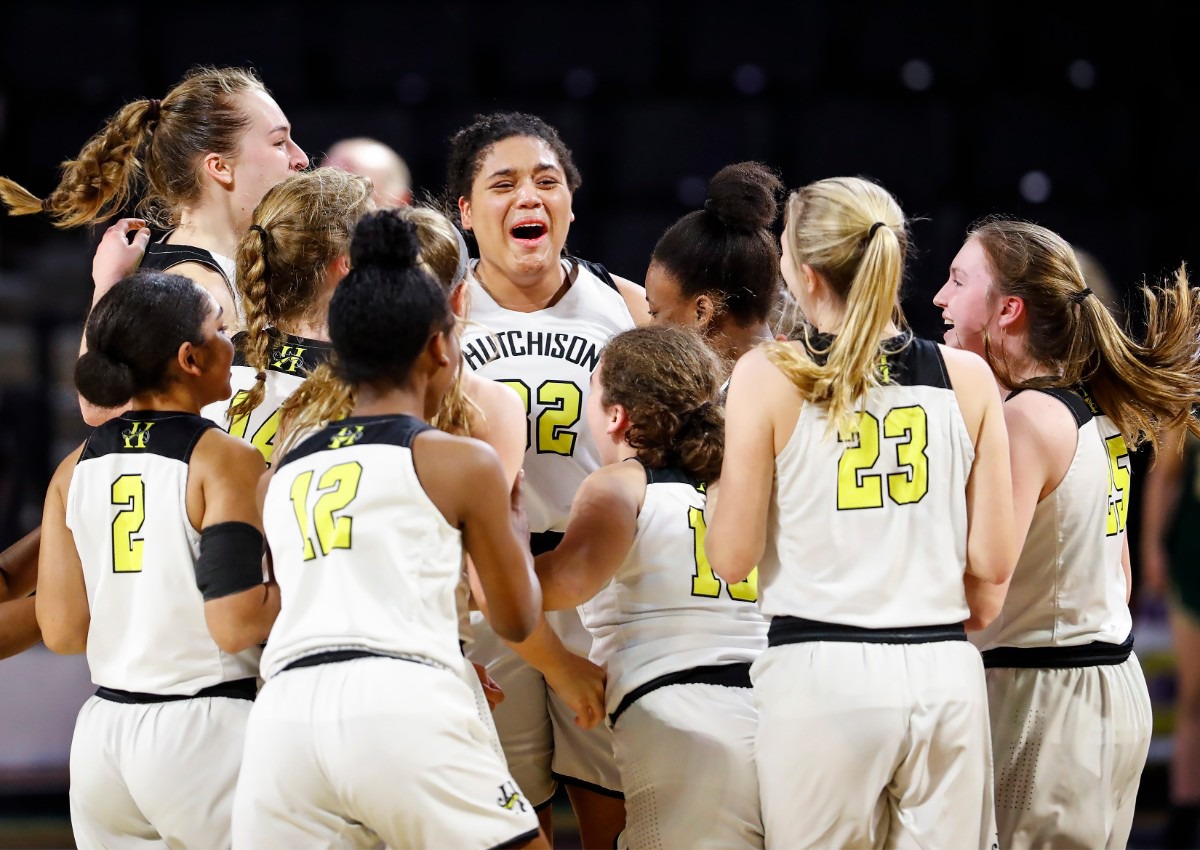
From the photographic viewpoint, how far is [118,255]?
3.65m

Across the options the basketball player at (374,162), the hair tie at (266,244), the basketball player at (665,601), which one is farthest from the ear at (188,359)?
the basketball player at (374,162)

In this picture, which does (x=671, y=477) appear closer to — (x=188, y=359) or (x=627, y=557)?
(x=627, y=557)

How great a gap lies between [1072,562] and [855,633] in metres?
0.75

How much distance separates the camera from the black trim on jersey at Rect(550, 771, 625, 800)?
3.56 metres

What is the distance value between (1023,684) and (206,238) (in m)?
2.44

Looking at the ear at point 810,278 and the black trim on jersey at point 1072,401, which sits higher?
the ear at point 810,278

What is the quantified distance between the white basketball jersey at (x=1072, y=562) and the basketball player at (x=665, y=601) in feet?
2.06

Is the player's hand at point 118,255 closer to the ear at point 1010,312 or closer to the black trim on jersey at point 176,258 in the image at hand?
the black trim on jersey at point 176,258

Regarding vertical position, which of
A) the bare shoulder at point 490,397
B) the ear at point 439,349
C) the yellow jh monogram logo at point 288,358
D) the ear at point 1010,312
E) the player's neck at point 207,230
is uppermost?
the player's neck at point 207,230

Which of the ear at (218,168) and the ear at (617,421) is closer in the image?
the ear at (617,421)

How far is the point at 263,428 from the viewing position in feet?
10.4

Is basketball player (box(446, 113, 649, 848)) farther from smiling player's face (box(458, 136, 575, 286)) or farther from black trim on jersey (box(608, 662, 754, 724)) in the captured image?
black trim on jersey (box(608, 662, 754, 724))

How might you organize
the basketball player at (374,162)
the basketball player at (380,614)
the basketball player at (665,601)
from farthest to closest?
1. the basketball player at (374,162)
2. the basketball player at (665,601)
3. the basketball player at (380,614)

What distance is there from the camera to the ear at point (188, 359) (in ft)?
9.18
